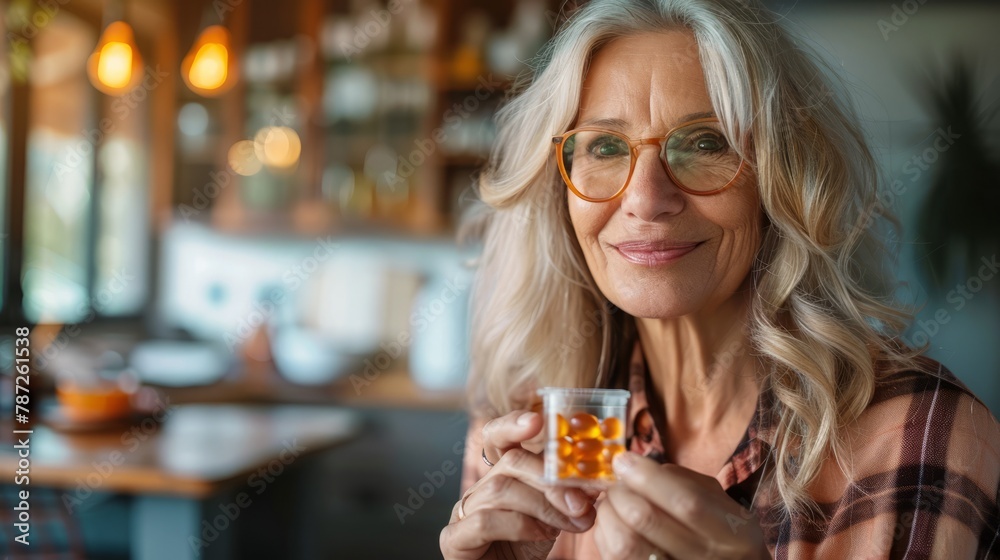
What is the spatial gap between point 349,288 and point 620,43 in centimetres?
380

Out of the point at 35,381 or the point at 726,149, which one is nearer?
the point at 726,149

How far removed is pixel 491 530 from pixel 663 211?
522mm

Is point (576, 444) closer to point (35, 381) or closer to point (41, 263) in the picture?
point (35, 381)

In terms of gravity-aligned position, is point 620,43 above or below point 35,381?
above

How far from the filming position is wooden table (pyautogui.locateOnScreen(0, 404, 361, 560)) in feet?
7.93

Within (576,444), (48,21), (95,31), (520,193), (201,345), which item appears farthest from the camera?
(201,345)

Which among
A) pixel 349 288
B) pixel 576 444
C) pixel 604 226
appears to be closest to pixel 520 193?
pixel 604 226

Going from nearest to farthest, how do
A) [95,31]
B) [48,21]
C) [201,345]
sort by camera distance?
[48,21] → [95,31] → [201,345]

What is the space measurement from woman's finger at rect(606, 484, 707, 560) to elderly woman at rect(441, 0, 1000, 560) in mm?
138

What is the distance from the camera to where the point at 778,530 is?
1306mm

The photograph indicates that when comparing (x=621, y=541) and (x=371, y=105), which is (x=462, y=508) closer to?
(x=621, y=541)

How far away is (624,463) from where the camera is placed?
102 cm

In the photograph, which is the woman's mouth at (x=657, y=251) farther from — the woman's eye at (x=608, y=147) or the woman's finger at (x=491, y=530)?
the woman's finger at (x=491, y=530)

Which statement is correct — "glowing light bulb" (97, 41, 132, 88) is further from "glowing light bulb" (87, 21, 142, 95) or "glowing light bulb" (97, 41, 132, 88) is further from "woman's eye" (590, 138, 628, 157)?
"woman's eye" (590, 138, 628, 157)
